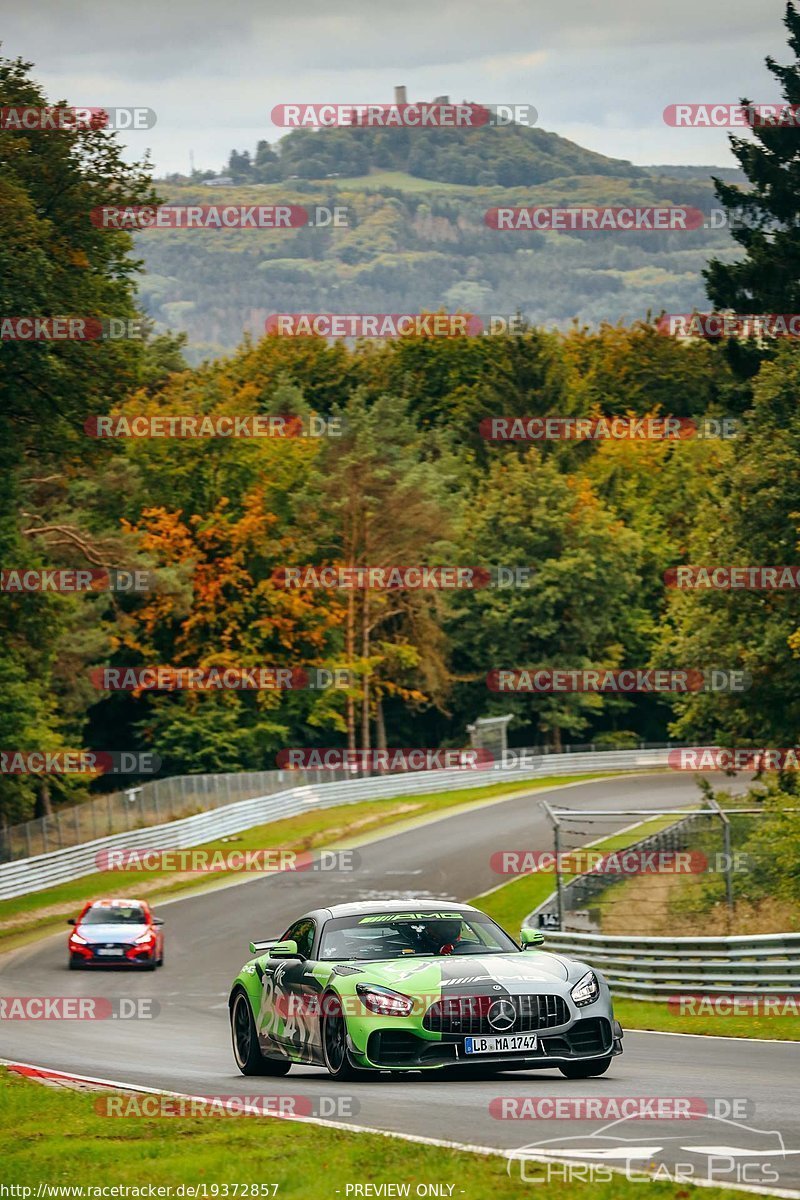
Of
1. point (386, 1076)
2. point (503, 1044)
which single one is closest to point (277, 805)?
point (386, 1076)

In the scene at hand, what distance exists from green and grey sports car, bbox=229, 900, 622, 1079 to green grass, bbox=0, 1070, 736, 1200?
69.3 inches

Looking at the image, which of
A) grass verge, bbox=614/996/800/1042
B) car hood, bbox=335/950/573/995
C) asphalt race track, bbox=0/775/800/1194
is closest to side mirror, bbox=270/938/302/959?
car hood, bbox=335/950/573/995

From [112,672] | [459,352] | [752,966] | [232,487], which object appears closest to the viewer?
[752,966]

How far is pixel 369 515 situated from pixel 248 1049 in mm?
64034

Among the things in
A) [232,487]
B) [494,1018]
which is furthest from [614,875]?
[232,487]

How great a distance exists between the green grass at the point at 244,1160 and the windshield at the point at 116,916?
2300 cm

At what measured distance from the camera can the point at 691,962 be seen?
22953 millimetres

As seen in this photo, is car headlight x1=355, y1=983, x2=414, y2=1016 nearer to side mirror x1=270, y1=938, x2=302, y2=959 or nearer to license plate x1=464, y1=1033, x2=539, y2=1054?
license plate x1=464, y1=1033, x2=539, y2=1054

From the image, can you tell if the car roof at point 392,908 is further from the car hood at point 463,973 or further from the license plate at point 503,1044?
the license plate at point 503,1044

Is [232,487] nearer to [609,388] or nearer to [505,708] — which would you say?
[505,708]

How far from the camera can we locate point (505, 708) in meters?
85.2

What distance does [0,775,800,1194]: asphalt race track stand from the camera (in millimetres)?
9461

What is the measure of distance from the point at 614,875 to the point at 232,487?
50.3 metres

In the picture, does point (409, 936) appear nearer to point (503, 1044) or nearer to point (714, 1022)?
point (503, 1044)
